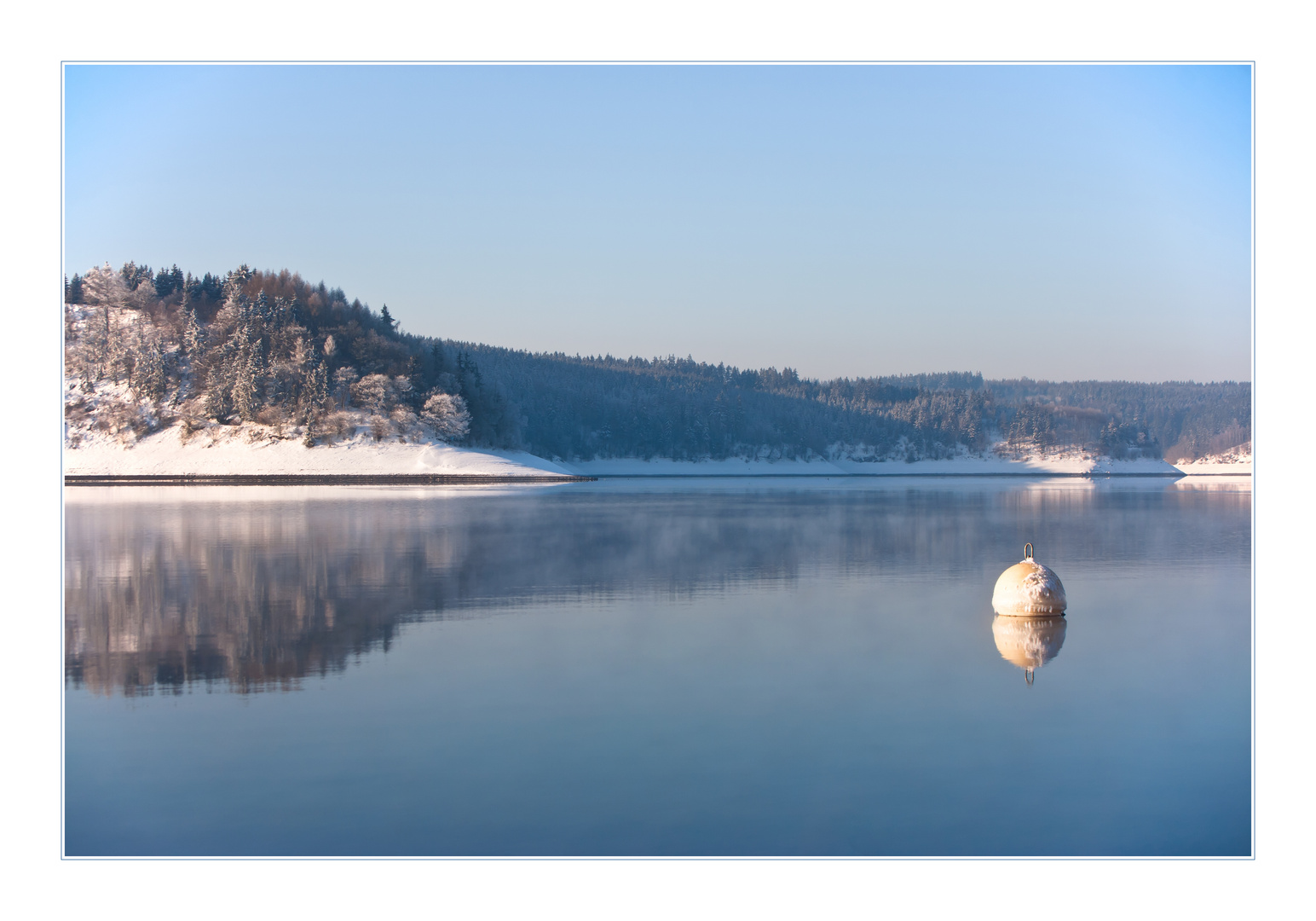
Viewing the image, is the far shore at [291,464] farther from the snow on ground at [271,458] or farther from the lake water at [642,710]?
the lake water at [642,710]

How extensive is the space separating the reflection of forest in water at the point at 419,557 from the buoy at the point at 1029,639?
17.3 ft

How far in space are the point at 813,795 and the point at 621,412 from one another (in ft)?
467

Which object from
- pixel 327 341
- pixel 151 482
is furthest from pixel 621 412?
pixel 151 482

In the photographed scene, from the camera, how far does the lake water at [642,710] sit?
744cm

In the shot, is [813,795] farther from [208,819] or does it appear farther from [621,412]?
[621,412]

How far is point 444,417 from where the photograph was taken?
88.8 metres

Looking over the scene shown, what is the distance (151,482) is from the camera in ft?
255

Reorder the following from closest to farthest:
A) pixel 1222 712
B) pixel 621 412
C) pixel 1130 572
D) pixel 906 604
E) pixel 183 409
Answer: pixel 1222 712
pixel 906 604
pixel 1130 572
pixel 183 409
pixel 621 412

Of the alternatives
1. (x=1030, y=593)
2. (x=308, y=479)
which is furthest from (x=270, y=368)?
(x=1030, y=593)

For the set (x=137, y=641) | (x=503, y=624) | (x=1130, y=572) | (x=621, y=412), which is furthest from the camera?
(x=621, y=412)

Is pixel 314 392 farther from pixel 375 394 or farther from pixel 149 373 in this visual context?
pixel 149 373

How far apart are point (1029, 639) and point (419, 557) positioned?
13.1 metres

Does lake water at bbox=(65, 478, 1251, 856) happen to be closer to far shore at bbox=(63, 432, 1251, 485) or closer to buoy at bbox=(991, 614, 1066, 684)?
buoy at bbox=(991, 614, 1066, 684)

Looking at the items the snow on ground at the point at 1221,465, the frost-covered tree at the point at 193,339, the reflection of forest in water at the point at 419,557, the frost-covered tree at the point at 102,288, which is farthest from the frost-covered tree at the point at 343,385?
the snow on ground at the point at 1221,465
